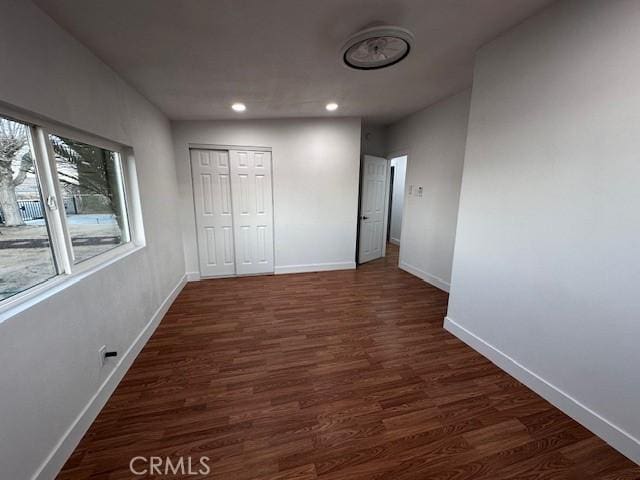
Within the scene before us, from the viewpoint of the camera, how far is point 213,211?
12.2 feet

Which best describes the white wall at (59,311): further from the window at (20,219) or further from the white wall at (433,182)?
the white wall at (433,182)

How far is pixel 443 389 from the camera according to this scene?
1740 mm

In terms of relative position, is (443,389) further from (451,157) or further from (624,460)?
(451,157)

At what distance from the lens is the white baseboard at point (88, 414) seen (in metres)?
1.19

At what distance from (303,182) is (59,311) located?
3058 millimetres

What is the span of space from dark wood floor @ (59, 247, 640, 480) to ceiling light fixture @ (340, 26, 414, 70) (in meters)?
2.30

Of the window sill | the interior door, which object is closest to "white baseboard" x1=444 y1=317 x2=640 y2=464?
the interior door

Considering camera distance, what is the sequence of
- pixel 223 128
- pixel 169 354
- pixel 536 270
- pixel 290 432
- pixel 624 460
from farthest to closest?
1. pixel 223 128
2. pixel 169 354
3. pixel 536 270
4. pixel 290 432
5. pixel 624 460

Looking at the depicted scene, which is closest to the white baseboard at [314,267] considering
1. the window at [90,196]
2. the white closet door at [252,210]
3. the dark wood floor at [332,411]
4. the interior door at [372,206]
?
the white closet door at [252,210]

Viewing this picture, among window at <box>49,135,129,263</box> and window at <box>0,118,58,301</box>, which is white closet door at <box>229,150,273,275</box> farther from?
window at <box>0,118,58,301</box>

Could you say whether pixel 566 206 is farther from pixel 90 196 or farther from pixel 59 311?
pixel 90 196

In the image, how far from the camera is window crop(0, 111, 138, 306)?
118 centimetres

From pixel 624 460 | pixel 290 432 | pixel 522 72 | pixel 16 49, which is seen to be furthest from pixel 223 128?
pixel 624 460

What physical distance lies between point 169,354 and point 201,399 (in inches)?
26.3
